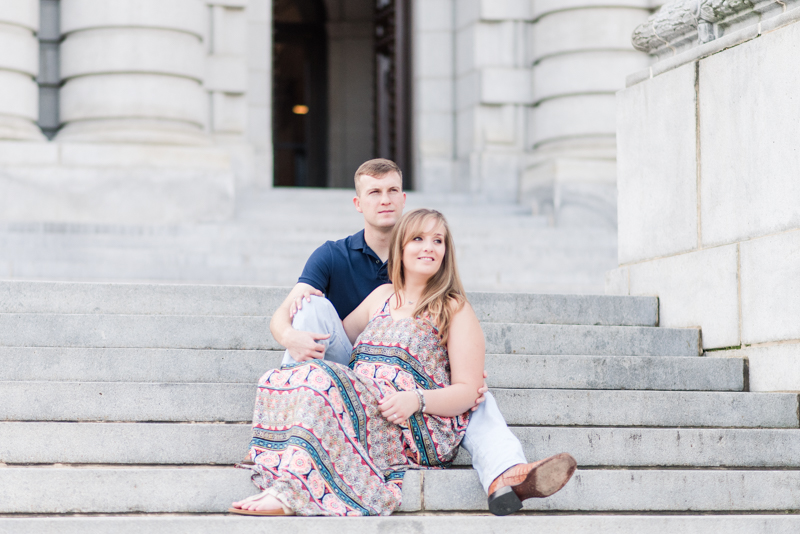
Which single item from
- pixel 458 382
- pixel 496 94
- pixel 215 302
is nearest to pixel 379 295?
pixel 458 382

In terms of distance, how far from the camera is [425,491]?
151 inches

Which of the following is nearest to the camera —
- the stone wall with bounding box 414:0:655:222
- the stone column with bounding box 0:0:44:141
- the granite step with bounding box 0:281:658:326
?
the granite step with bounding box 0:281:658:326

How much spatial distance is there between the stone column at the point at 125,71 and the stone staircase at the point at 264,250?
1207 millimetres

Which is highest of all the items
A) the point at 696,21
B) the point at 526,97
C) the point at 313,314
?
the point at 526,97

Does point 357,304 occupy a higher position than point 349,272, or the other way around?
point 349,272

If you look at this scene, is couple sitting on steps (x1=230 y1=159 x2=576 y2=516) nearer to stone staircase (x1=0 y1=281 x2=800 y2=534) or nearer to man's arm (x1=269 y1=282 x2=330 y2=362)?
man's arm (x1=269 y1=282 x2=330 y2=362)

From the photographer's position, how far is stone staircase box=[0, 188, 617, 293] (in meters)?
7.77

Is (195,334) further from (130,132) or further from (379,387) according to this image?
(130,132)

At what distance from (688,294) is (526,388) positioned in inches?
54.4

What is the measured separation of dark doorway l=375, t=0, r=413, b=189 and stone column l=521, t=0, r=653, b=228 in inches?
69.2

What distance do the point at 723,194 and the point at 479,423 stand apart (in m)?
2.32

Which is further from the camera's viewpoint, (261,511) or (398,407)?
(398,407)

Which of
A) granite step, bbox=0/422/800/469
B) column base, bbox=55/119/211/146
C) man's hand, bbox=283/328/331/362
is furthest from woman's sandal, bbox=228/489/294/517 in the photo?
column base, bbox=55/119/211/146
